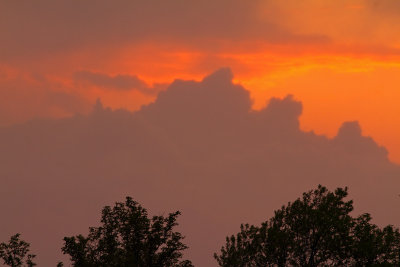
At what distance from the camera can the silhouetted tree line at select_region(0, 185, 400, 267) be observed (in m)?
47.8

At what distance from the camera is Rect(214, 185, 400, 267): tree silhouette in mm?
47188

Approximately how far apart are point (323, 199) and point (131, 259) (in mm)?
16572

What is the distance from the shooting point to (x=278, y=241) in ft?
168

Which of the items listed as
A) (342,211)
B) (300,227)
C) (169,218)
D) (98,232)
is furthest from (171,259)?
(342,211)

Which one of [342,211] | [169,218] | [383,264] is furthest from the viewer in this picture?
[169,218]

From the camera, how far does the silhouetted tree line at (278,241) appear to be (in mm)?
47781

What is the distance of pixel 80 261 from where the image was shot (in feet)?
184

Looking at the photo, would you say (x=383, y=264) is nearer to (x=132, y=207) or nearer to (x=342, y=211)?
(x=342, y=211)

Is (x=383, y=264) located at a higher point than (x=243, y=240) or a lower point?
lower

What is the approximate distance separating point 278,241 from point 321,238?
12.3ft

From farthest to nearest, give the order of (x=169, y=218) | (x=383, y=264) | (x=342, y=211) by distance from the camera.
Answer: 1. (x=169, y=218)
2. (x=342, y=211)
3. (x=383, y=264)

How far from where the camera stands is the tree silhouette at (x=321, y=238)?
155 feet

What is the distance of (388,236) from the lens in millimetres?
46875

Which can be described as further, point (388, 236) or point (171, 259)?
point (171, 259)
